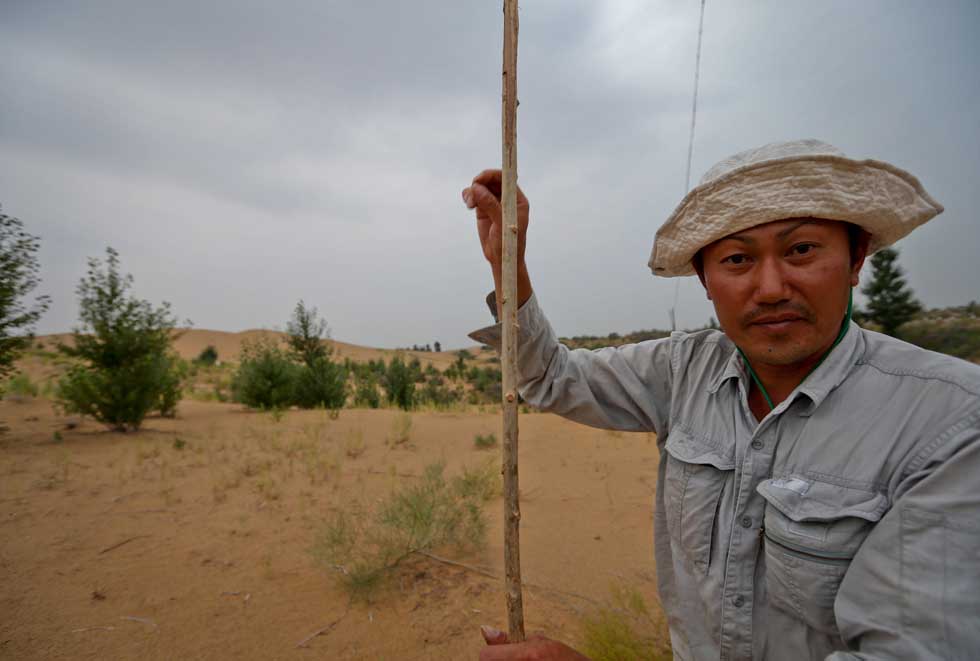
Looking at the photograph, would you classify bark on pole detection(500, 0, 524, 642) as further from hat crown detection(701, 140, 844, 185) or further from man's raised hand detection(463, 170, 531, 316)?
hat crown detection(701, 140, 844, 185)

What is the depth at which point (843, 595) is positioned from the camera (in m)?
1.09

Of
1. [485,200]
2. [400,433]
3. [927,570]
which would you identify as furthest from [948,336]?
[485,200]

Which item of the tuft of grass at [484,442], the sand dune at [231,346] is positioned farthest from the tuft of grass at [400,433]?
the sand dune at [231,346]

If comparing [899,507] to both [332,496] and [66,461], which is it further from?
[66,461]

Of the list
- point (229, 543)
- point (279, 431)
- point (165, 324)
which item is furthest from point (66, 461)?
point (165, 324)

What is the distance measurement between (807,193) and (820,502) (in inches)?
31.6

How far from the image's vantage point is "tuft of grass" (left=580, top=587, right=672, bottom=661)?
2.58 metres

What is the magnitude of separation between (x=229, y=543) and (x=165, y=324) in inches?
286

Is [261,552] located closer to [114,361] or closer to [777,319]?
[777,319]

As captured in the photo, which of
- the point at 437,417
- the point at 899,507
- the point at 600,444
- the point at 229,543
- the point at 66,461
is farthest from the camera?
the point at 437,417

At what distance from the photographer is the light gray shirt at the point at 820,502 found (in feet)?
3.19

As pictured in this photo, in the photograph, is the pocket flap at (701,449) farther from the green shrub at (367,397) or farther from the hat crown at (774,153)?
the green shrub at (367,397)

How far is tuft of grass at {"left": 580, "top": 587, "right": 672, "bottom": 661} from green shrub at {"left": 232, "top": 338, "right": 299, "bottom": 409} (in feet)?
37.5

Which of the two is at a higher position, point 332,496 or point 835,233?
point 835,233
